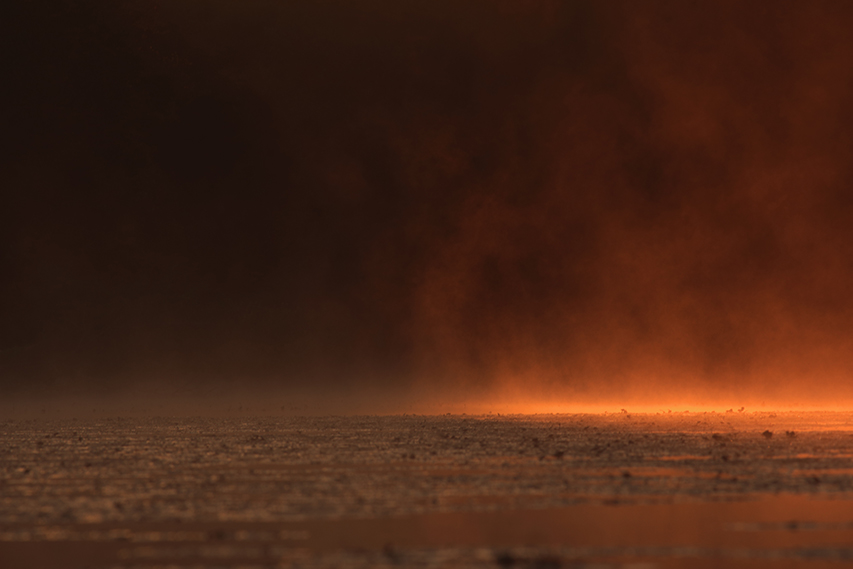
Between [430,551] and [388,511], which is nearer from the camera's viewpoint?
[430,551]

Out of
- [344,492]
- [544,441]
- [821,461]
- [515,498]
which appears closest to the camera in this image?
[515,498]

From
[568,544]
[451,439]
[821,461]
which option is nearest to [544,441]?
[451,439]

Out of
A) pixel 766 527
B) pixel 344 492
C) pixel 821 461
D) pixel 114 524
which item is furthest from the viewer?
pixel 821 461

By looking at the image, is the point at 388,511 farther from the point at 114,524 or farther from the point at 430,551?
the point at 114,524

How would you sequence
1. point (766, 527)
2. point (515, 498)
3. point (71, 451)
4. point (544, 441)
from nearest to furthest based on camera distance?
point (766, 527) → point (515, 498) → point (71, 451) → point (544, 441)

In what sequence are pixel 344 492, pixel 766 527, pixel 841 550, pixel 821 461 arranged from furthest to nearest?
pixel 821 461, pixel 344 492, pixel 766 527, pixel 841 550

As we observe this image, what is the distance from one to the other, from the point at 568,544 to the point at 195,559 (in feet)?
12.0

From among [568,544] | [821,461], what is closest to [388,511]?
[568,544]

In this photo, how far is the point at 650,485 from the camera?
12305 millimetres

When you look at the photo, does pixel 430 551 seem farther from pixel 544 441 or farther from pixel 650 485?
pixel 544 441

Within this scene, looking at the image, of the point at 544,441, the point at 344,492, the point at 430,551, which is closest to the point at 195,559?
the point at 430,551

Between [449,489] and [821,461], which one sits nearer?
[449,489]

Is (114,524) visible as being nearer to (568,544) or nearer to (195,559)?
(195,559)

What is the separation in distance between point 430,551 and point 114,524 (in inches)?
165
